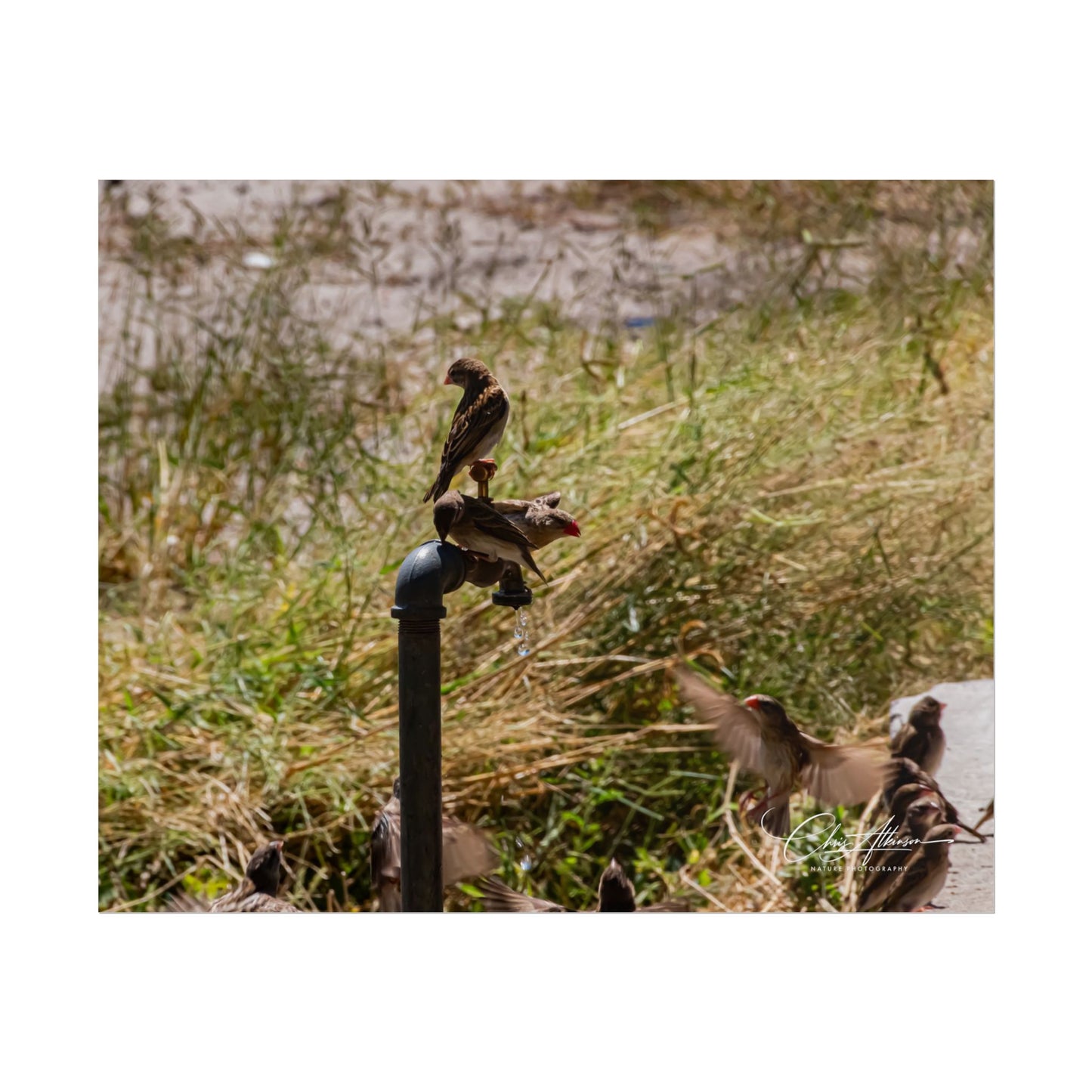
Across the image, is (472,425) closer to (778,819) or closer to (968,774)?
(778,819)

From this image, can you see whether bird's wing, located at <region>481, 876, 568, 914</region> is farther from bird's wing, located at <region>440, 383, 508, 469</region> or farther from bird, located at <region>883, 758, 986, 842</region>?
bird's wing, located at <region>440, 383, 508, 469</region>

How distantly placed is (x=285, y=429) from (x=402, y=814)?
1255 mm

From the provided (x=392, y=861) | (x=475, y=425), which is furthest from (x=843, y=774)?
(x=475, y=425)

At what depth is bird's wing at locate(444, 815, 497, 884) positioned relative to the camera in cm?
237

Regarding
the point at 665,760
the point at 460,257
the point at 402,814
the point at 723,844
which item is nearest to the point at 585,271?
the point at 460,257

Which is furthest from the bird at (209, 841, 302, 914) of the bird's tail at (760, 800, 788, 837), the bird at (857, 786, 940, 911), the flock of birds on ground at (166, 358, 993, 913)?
the bird at (857, 786, 940, 911)

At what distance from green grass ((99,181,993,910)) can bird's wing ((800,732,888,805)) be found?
95mm

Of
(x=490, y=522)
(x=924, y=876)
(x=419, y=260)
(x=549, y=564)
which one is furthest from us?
(x=419, y=260)

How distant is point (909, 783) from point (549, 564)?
2.70 ft

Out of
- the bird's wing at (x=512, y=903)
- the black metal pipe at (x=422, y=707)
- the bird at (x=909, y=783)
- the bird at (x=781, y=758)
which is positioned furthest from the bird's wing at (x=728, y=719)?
the black metal pipe at (x=422, y=707)

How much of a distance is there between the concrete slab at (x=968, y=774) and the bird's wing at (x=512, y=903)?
0.73 metres

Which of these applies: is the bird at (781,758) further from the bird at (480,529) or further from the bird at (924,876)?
the bird at (480,529)

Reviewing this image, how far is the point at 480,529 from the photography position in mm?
1635

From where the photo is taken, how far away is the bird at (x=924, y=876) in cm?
232
